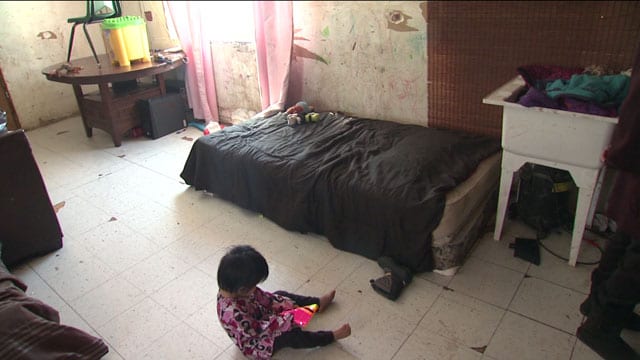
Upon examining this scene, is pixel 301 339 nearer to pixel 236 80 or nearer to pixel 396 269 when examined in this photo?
pixel 396 269

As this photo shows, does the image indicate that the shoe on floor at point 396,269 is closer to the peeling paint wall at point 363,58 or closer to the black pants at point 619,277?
the black pants at point 619,277

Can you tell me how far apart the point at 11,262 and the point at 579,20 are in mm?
2539

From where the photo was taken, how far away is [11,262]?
1.90 m

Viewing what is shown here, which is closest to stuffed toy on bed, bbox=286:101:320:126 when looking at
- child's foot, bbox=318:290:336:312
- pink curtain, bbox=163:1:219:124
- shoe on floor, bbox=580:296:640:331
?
pink curtain, bbox=163:1:219:124

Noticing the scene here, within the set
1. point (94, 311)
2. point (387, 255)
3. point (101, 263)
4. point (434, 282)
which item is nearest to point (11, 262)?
point (101, 263)

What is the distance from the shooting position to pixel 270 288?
1.69 meters

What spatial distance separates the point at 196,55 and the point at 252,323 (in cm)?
242

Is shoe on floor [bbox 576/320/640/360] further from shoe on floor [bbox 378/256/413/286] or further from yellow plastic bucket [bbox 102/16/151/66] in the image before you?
yellow plastic bucket [bbox 102/16/151/66]

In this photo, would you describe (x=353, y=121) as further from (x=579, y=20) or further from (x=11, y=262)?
(x=11, y=262)

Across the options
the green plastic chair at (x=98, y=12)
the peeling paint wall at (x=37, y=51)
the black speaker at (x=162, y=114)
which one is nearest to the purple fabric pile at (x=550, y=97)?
the black speaker at (x=162, y=114)

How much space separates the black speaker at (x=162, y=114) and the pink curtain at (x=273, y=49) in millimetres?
909

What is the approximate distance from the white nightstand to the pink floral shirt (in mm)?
1005

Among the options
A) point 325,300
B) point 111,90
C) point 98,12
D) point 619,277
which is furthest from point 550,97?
point 98,12

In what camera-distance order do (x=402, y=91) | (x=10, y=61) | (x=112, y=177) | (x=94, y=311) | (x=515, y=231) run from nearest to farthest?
1. (x=94, y=311)
2. (x=515, y=231)
3. (x=402, y=91)
4. (x=112, y=177)
5. (x=10, y=61)
